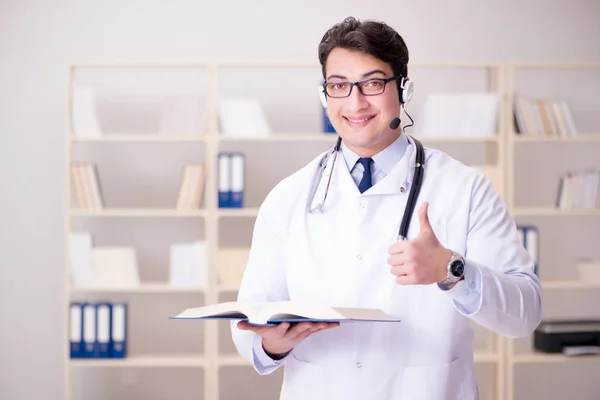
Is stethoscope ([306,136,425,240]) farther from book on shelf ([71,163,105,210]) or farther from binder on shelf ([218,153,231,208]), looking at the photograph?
book on shelf ([71,163,105,210])

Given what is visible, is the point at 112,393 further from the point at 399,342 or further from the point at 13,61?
the point at 399,342

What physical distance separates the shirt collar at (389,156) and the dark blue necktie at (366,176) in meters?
A: 0.01

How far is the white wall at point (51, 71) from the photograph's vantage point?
169 inches

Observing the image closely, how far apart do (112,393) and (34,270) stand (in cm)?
80

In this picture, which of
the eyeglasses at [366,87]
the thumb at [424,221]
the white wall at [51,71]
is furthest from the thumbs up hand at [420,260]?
the white wall at [51,71]

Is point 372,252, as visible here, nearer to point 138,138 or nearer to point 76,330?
point 138,138

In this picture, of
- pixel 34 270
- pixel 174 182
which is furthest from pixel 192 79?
pixel 34 270

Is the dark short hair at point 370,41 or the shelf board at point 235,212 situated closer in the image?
the dark short hair at point 370,41

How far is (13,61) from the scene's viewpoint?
428 cm

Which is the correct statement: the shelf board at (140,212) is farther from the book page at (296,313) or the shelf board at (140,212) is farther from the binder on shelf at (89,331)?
the book page at (296,313)

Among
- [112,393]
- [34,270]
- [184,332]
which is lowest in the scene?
[112,393]

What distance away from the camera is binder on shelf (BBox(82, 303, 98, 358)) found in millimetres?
3793

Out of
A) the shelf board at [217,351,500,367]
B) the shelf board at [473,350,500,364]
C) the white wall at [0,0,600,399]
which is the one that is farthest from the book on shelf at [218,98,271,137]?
the shelf board at [473,350,500,364]

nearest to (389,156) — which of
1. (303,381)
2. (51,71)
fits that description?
(303,381)
